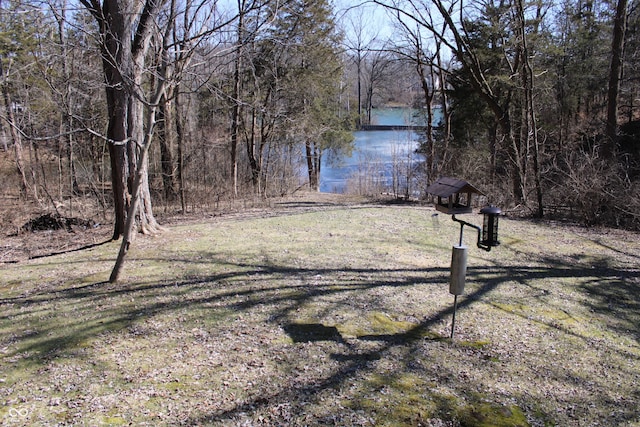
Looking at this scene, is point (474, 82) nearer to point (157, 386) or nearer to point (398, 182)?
point (398, 182)

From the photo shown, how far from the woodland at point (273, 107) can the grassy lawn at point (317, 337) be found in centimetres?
120

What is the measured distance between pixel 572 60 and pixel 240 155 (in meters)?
17.0

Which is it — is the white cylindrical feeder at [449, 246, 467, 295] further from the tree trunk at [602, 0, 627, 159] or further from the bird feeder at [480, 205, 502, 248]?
the tree trunk at [602, 0, 627, 159]

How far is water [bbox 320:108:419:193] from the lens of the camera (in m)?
18.9

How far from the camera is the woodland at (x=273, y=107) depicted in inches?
266

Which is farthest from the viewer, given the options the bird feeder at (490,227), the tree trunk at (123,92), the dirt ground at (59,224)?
the dirt ground at (59,224)

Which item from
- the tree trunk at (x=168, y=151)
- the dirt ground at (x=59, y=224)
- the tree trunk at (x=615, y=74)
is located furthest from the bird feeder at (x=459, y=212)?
the tree trunk at (x=168, y=151)

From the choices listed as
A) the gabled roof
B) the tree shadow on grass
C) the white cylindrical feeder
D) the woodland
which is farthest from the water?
the white cylindrical feeder

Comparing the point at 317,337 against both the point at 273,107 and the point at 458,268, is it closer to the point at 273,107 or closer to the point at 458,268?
the point at 458,268

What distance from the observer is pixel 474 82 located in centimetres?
1146

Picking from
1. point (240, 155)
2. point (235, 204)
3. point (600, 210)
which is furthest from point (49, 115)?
point (600, 210)

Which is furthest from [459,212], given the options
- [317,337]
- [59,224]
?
[59,224]

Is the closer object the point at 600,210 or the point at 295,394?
the point at 295,394

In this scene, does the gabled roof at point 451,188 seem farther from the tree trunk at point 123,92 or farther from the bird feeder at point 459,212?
the tree trunk at point 123,92
